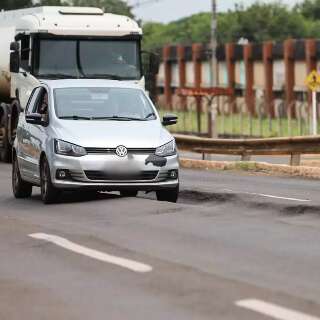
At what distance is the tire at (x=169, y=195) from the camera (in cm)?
1639

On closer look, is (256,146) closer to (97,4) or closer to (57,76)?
(57,76)

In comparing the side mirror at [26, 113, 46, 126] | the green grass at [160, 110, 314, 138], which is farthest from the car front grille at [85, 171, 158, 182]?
the green grass at [160, 110, 314, 138]

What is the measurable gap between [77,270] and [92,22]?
16560 millimetres

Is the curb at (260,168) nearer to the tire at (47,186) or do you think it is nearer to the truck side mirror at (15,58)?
the truck side mirror at (15,58)

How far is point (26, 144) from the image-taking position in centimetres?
1756

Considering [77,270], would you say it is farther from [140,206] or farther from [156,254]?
[140,206]

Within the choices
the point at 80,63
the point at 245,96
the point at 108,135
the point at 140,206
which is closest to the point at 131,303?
the point at 140,206

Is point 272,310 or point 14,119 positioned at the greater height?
point 272,310

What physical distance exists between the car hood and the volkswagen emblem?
0.05m

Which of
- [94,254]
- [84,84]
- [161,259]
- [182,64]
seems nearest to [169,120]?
[84,84]

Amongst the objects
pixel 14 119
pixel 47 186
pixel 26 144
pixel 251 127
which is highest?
pixel 26 144

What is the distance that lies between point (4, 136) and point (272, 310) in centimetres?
2182

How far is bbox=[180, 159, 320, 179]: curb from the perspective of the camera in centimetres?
2422

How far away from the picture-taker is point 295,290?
8508mm
